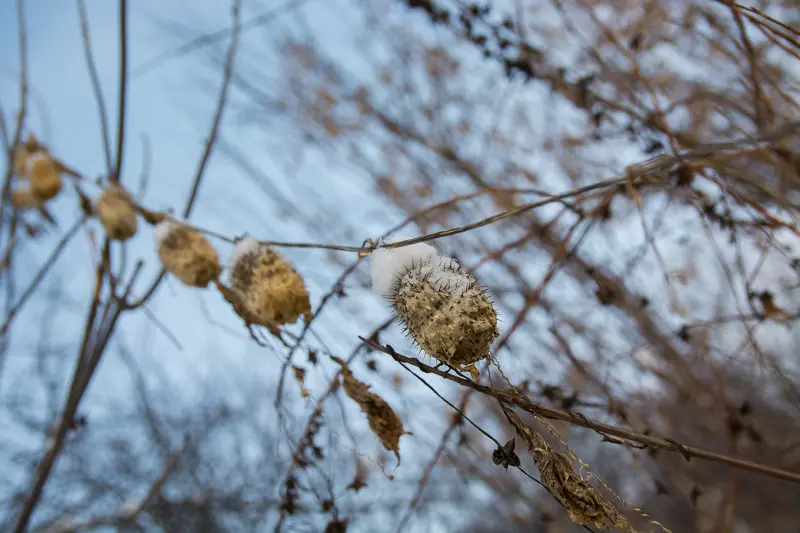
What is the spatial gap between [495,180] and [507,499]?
1989 millimetres

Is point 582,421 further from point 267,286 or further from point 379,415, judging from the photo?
point 267,286

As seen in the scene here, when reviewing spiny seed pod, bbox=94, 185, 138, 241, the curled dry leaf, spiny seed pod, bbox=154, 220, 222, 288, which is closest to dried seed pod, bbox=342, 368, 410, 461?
the curled dry leaf

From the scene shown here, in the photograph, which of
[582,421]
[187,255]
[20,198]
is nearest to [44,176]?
[20,198]

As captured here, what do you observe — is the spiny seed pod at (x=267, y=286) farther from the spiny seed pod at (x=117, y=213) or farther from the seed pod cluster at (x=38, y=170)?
the seed pod cluster at (x=38, y=170)

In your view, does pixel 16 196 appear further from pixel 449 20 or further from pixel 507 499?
pixel 507 499

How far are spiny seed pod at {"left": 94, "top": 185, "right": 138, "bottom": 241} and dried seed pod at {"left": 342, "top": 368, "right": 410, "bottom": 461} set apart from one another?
2.37 feet

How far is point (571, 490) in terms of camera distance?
→ 101cm

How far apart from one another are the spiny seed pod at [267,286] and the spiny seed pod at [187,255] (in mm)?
83

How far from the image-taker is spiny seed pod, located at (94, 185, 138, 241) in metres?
1.52

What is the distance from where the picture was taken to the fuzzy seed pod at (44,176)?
1.69 meters

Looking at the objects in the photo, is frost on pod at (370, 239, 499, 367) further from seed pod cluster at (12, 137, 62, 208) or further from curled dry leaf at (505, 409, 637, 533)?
seed pod cluster at (12, 137, 62, 208)

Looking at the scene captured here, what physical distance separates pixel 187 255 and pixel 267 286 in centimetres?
27

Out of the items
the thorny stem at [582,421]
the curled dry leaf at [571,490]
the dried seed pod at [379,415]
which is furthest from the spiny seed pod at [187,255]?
the curled dry leaf at [571,490]

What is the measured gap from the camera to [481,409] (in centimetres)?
414
